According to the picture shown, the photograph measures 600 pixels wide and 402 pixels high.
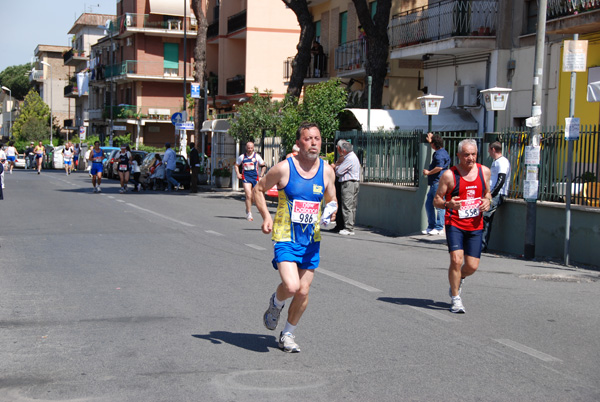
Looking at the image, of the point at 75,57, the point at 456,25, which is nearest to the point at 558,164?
the point at 456,25

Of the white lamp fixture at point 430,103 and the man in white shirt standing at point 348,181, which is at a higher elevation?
the white lamp fixture at point 430,103

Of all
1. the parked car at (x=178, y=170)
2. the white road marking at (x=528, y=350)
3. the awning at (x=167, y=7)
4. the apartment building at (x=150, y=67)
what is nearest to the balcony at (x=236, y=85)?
the parked car at (x=178, y=170)

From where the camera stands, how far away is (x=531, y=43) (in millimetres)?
22672

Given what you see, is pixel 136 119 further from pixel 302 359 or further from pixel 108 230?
pixel 302 359

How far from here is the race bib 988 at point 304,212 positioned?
6.28 metres

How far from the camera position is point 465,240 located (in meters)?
8.40

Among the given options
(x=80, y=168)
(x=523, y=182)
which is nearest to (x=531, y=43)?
(x=523, y=182)

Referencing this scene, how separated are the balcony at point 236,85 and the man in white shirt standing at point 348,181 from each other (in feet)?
96.6

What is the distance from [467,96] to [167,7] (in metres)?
43.1

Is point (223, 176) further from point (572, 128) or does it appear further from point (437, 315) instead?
point (437, 315)

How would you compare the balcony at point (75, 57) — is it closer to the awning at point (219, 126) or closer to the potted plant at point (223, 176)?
the awning at point (219, 126)

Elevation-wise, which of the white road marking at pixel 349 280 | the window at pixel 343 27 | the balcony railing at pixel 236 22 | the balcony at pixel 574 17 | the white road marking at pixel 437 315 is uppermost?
the balcony railing at pixel 236 22

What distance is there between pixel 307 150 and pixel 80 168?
57.0 m

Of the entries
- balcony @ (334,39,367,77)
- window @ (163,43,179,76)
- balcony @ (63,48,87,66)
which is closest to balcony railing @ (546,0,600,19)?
balcony @ (334,39,367,77)
